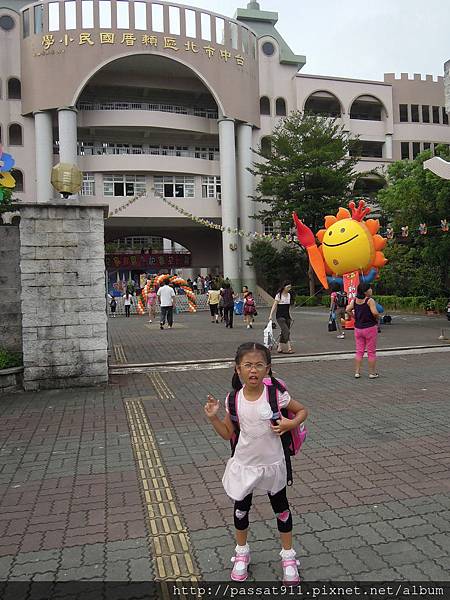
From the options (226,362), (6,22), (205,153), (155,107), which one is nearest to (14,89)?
(6,22)

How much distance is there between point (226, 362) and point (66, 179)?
15.5ft

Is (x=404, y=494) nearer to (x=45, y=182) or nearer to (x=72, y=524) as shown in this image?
(x=72, y=524)

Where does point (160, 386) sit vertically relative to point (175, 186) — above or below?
below

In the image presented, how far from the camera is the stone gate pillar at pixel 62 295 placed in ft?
26.3

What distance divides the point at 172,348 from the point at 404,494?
9386 mm

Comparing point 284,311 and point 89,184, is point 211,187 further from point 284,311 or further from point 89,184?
point 284,311

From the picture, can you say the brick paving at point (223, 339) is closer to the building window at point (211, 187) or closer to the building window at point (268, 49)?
the building window at point (211, 187)

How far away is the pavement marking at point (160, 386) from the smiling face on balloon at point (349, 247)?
9.50m

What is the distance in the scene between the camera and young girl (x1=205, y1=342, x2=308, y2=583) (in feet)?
9.16

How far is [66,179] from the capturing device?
841 centimetres

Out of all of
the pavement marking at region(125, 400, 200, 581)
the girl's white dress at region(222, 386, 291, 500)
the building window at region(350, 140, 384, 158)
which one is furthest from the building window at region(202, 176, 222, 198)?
the girl's white dress at region(222, 386, 291, 500)

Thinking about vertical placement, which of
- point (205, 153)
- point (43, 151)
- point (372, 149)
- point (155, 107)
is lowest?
point (43, 151)

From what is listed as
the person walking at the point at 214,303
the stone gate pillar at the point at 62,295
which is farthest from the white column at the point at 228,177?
the stone gate pillar at the point at 62,295

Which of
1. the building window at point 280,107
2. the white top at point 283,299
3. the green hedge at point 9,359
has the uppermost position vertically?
the building window at point 280,107
